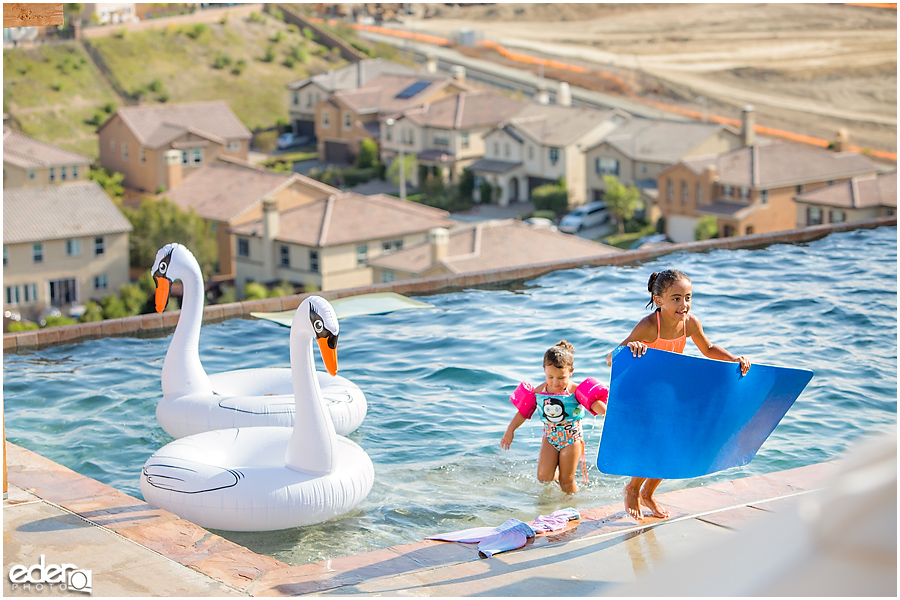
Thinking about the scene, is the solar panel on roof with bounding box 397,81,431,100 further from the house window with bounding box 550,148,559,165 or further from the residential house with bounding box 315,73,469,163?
the house window with bounding box 550,148,559,165

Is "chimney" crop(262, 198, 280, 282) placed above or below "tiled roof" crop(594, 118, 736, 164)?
below

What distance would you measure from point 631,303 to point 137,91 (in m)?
77.9

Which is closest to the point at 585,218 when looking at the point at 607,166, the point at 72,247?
the point at 607,166

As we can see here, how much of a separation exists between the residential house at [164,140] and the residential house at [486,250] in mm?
23568

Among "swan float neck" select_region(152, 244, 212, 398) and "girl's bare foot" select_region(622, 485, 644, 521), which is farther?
"swan float neck" select_region(152, 244, 212, 398)

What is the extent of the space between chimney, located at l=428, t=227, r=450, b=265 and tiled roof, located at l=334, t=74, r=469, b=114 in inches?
1415

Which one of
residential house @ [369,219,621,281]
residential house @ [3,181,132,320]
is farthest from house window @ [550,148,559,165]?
residential house @ [3,181,132,320]

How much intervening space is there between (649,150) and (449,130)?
1349 centimetres

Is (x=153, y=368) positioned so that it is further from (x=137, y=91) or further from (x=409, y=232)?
(x=137, y=91)

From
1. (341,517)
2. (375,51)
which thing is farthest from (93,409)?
(375,51)

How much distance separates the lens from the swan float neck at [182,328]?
969 centimetres

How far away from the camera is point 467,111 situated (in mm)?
71562

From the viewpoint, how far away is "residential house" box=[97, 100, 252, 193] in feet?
216

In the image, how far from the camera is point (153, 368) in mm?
12180
